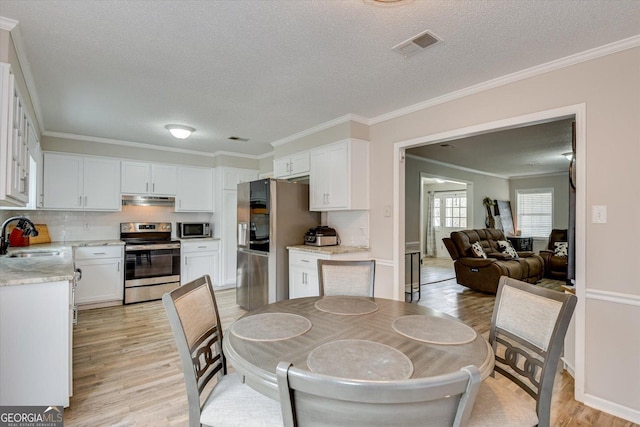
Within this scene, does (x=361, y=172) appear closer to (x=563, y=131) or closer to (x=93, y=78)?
(x=93, y=78)

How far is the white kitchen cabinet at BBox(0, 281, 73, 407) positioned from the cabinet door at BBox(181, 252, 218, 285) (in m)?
3.06

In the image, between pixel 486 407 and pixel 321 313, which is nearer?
pixel 486 407

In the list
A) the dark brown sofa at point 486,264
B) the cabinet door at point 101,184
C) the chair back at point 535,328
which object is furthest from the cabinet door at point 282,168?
the chair back at point 535,328

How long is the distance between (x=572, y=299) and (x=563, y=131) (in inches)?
164

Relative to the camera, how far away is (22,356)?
Answer: 6.44 ft

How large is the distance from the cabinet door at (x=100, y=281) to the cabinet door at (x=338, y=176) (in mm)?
3211

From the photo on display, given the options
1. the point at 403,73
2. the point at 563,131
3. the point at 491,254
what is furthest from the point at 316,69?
the point at 491,254

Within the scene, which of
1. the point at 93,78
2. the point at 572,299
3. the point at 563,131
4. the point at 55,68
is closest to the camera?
the point at 572,299

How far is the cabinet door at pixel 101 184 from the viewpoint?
181 inches

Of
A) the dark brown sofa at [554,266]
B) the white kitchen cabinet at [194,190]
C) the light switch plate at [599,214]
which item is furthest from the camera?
the dark brown sofa at [554,266]

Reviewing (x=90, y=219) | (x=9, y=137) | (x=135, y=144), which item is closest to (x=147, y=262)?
(x=90, y=219)

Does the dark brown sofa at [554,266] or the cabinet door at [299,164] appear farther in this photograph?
the dark brown sofa at [554,266]

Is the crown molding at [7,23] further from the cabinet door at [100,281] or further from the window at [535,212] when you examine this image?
the window at [535,212]

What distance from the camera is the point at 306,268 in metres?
3.72
